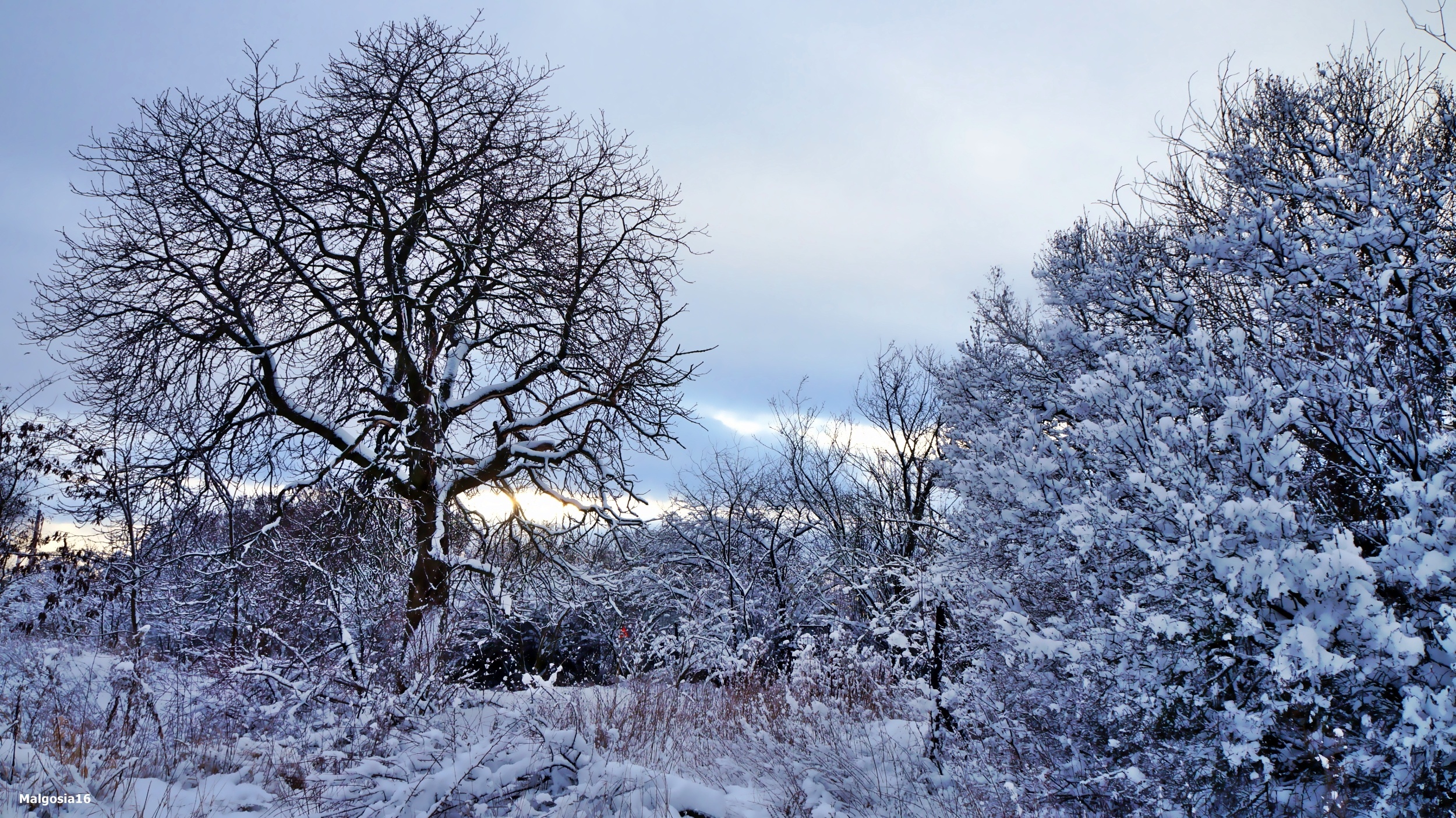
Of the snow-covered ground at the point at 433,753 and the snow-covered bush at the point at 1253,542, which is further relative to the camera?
the snow-covered ground at the point at 433,753

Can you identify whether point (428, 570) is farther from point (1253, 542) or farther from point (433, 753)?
point (1253, 542)

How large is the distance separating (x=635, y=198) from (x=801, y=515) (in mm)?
11202

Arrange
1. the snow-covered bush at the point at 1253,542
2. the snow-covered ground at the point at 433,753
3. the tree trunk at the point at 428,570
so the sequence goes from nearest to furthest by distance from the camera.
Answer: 1. the snow-covered bush at the point at 1253,542
2. the snow-covered ground at the point at 433,753
3. the tree trunk at the point at 428,570

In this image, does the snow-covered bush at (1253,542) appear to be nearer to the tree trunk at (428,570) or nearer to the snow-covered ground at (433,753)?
the snow-covered ground at (433,753)

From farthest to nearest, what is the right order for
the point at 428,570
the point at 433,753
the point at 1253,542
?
1. the point at 428,570
2. the point at 433,753
3. the point at 1253,542

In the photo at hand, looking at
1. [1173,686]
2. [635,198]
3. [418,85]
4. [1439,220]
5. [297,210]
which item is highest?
[418,85]

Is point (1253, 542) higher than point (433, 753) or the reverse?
higher

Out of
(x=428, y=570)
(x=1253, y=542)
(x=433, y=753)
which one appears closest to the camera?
(x=1253, y=542)

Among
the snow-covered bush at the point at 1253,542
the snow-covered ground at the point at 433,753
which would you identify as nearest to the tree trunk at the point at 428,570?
the snow-covered ground at the point at 433,753

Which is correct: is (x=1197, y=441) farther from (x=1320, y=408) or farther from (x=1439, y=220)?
(x=1439, y=220)

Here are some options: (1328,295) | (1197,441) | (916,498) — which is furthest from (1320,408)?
(916,498)

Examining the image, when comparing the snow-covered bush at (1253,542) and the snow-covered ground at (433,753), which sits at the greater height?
the snow-covered bush at (1253,542)

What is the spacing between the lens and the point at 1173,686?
325cm

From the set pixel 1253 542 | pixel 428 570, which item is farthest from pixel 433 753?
pixel 1253 542
